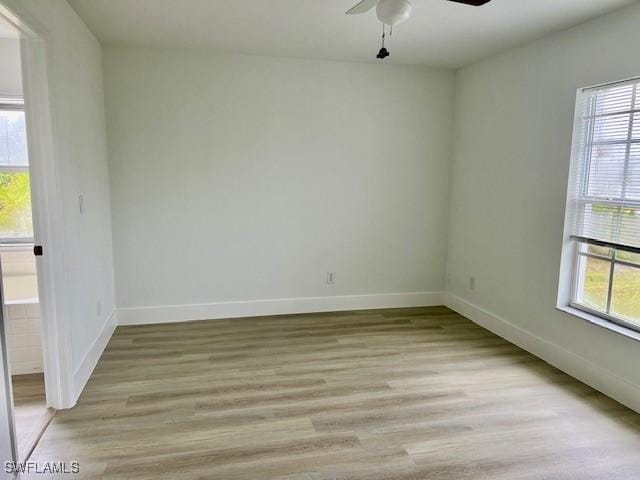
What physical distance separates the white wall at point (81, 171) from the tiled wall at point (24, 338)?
45 cm

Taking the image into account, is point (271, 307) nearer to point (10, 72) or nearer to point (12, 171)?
point (12, 171)

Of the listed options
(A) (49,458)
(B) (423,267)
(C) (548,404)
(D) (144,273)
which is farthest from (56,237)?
(B) (423,267)

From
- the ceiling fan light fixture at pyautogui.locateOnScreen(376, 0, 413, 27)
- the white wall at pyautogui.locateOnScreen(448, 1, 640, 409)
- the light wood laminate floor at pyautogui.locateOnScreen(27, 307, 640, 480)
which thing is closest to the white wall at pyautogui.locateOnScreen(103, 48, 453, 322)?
the white wall at pyautogui.locateOnScreen(448, 1, 640, 409)

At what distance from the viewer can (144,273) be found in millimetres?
4121

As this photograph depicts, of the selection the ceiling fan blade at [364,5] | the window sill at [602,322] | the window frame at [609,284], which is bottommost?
the window sill at [602,322]

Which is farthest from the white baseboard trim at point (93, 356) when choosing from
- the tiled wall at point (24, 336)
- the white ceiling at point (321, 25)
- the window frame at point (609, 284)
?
the window frame at point (609, 284)

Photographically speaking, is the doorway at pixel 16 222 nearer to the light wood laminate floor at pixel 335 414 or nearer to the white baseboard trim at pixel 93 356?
the white baseboard trim at pixel 93 356

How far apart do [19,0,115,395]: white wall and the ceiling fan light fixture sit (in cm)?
181

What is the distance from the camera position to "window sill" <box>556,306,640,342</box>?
2779 millimetres

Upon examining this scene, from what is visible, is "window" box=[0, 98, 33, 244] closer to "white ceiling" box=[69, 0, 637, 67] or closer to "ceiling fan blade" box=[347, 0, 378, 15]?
"white ceiling" box=[69, 0, 637, 67]

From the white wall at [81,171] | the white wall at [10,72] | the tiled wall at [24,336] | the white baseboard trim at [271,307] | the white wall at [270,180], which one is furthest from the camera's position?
the white baseboard trim at [271,307]

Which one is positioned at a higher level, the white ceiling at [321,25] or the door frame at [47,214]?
the white ceiling at [321,25]

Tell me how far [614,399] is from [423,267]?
2.24 m

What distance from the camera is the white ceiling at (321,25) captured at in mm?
2814
